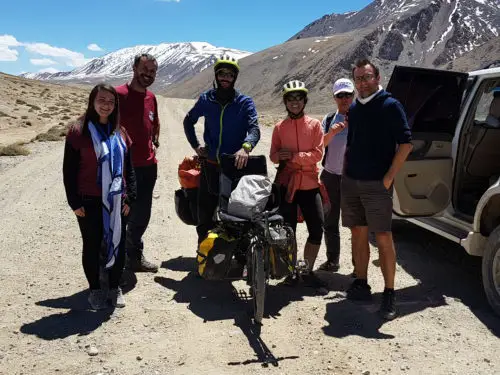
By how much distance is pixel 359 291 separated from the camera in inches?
193

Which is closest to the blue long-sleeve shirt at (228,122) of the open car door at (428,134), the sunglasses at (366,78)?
the sunglasses at (366,78)

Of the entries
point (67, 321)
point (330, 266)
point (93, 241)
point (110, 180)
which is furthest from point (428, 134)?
point (67, 321)

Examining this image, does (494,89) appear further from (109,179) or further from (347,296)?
(109,179)

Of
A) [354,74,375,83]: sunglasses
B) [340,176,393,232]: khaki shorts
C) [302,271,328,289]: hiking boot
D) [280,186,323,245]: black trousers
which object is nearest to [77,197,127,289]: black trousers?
[280,186,323,245]: black trousers

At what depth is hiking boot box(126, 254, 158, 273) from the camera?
18.4ft

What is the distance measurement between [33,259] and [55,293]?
1100 millimetres

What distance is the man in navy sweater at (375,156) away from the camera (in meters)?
4.33

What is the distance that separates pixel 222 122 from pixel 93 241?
65.1 inches

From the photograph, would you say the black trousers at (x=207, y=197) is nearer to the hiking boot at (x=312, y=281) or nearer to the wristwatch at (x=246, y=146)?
Result: the wristwatch at (x=246, y=146)

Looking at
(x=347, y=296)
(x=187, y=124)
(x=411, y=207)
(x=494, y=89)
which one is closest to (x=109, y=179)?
(x=187, y=124)

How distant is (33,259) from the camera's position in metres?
5.87

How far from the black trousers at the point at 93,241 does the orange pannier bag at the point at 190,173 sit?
3.33 feet

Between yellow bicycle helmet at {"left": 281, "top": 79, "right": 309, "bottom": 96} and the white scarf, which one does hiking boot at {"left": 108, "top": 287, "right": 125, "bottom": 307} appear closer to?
the white scarf

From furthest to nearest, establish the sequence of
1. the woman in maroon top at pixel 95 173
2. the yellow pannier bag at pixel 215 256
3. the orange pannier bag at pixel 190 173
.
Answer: the orange pannier bag at pixel 190 173
the yellow pannier bag at pixel 215 256
the woman in maroon top at pixel 95 173
